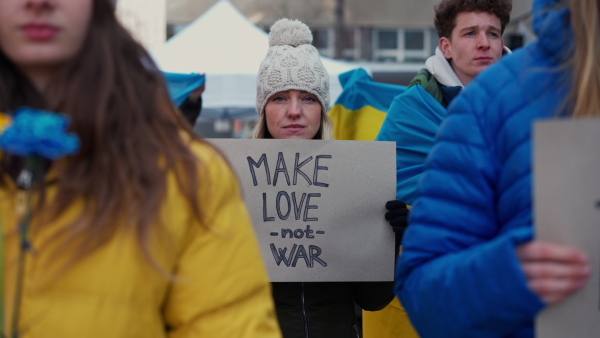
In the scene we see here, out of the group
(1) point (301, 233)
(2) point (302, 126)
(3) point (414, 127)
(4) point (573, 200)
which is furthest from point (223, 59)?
(4) point (573, 200)

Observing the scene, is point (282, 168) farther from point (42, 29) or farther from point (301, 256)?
point (42, 29)

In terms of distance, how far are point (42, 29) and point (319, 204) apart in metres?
1.53

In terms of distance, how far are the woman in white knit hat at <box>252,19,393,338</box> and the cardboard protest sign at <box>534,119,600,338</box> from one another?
150 cm

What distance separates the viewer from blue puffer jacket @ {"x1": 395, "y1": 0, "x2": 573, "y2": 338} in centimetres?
159

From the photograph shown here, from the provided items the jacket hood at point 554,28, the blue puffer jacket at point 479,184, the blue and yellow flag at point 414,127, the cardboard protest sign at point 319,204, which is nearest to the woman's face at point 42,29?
the blue puffer jacket at point 479,184

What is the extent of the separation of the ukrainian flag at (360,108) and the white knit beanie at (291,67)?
66.4 inches

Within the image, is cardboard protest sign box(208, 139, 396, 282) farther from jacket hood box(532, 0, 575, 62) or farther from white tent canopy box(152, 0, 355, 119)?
white tent canopy box(152, 0, 355, 119)

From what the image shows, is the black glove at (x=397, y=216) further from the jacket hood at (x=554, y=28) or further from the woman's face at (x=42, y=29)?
the woman's face at (x=42, y=29)

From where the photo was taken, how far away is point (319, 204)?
285cm

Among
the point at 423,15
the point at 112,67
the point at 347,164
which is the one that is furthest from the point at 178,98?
the point at 423,15

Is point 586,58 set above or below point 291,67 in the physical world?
below

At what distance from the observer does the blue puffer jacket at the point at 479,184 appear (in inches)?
62.6

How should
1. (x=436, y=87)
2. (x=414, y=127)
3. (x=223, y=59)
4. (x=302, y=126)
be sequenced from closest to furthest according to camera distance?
1. (x=302, y=126)
2. (x=414, y=127)
3. (x=436, y=87)
4. (x=223, y=59)

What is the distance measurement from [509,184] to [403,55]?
83.7 feet
